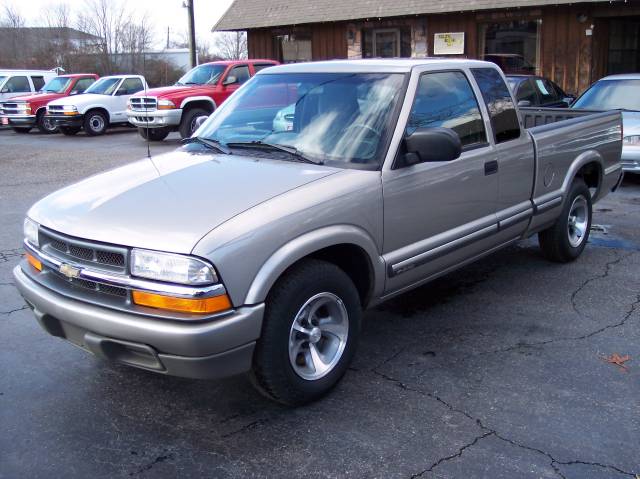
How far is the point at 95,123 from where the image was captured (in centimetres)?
1997

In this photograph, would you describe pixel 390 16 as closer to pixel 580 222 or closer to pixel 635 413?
pixel 580 222

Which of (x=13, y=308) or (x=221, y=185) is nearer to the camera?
(x=221, y=185)

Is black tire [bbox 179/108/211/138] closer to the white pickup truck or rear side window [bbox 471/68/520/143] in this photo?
the white pickup truck

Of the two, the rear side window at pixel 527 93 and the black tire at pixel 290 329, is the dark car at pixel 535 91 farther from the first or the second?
the black tire at pixel 290 329

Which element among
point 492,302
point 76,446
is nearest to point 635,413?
point 492,302

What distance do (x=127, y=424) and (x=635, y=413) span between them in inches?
106

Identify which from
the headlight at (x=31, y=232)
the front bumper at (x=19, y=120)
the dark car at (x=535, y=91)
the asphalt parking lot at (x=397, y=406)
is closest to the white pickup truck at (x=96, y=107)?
the front bumper at (x=19, y=120)

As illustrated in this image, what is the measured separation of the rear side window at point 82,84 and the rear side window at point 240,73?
7.09 meters

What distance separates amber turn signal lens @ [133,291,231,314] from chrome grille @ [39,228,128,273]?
194 mm

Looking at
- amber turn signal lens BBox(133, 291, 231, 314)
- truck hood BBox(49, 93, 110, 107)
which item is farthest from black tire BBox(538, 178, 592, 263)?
truck hood BBox(49, 93, 110, 107)

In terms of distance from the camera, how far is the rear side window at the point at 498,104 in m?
4.93

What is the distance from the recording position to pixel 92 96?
19766mm

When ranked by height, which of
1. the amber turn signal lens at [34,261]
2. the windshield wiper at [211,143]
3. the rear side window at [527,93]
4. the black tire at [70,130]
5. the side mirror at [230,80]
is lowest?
the amber turn signal lens at [34,261]

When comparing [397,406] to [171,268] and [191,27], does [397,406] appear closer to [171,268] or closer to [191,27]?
[171,268]
